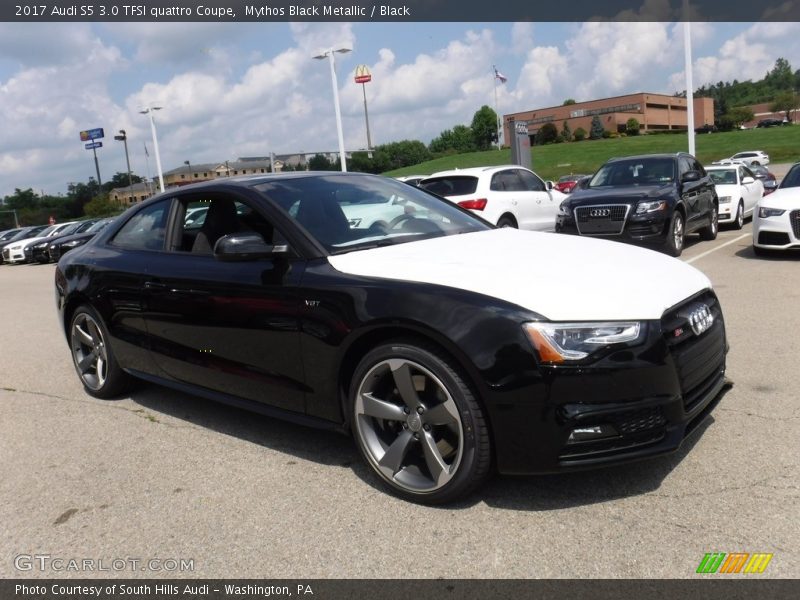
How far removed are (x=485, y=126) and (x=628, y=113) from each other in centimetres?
3875

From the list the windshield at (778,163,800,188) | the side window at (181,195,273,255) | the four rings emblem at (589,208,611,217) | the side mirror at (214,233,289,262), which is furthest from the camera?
the four rings emblem at (589,208,611,217)

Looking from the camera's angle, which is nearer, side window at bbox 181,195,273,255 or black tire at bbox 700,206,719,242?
side window at bbox 181,195,273,255

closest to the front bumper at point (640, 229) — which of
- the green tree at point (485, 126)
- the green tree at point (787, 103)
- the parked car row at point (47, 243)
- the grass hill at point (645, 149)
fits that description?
the parked car row at point (47, 243)

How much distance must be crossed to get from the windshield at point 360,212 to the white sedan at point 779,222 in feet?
22.5

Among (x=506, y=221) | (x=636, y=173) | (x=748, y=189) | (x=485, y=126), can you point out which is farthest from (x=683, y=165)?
(x=485, y=126)

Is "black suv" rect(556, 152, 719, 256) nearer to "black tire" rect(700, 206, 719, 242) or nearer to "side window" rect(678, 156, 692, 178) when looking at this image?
"side window" rect(678, 156, 692, 178)

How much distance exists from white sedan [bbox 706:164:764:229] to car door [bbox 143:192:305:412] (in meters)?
12.6

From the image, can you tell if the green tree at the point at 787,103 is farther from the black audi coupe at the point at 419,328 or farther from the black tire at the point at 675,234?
the black audi coupe at the point at 419,328

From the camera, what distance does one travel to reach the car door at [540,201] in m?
12.6

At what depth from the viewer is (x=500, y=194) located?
38.4 feet

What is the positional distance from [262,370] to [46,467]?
1.44 meters

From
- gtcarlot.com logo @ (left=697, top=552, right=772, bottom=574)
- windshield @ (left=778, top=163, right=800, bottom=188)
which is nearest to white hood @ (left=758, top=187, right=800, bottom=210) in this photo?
windshield @ (left=778, top=163, right=800, bottom=188)

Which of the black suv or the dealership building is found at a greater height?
the dealership building

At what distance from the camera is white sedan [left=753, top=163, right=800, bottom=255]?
949 cm
